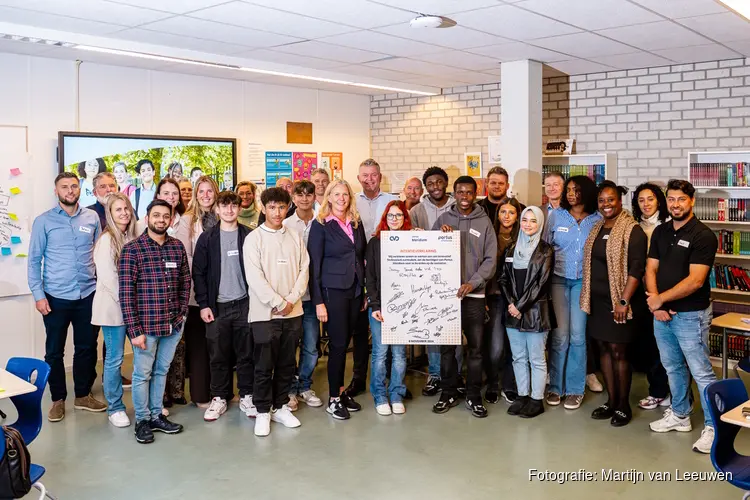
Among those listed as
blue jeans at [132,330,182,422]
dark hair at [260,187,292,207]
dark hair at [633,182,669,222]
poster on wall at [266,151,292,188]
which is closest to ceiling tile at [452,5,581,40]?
dark hair at [633,182,669,222]

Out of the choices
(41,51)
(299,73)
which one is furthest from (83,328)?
(299,73)

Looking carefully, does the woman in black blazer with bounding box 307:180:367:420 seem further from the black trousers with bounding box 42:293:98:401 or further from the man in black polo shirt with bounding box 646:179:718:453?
the man in black polo shirt with bounding box 646:179:718:453

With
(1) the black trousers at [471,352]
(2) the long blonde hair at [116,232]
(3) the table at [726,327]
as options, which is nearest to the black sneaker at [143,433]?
(2) the long blonde hair at [116,232]

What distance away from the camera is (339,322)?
521 cm

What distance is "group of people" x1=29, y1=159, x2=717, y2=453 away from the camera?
4.69m

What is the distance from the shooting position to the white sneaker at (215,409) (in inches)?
204

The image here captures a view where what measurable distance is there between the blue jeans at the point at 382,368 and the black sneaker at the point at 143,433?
5.25 feet

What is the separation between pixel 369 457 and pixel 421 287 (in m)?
1.30

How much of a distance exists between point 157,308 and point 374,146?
5.55m

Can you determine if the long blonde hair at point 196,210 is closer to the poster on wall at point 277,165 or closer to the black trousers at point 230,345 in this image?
the black trousers at point 230,345

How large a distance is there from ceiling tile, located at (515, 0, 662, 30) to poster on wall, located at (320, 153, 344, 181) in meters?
4.37

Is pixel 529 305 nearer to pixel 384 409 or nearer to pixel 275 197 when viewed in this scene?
pixel 384 409

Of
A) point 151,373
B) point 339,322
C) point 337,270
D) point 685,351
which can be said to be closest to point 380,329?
point 339,322

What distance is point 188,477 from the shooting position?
4.22m
